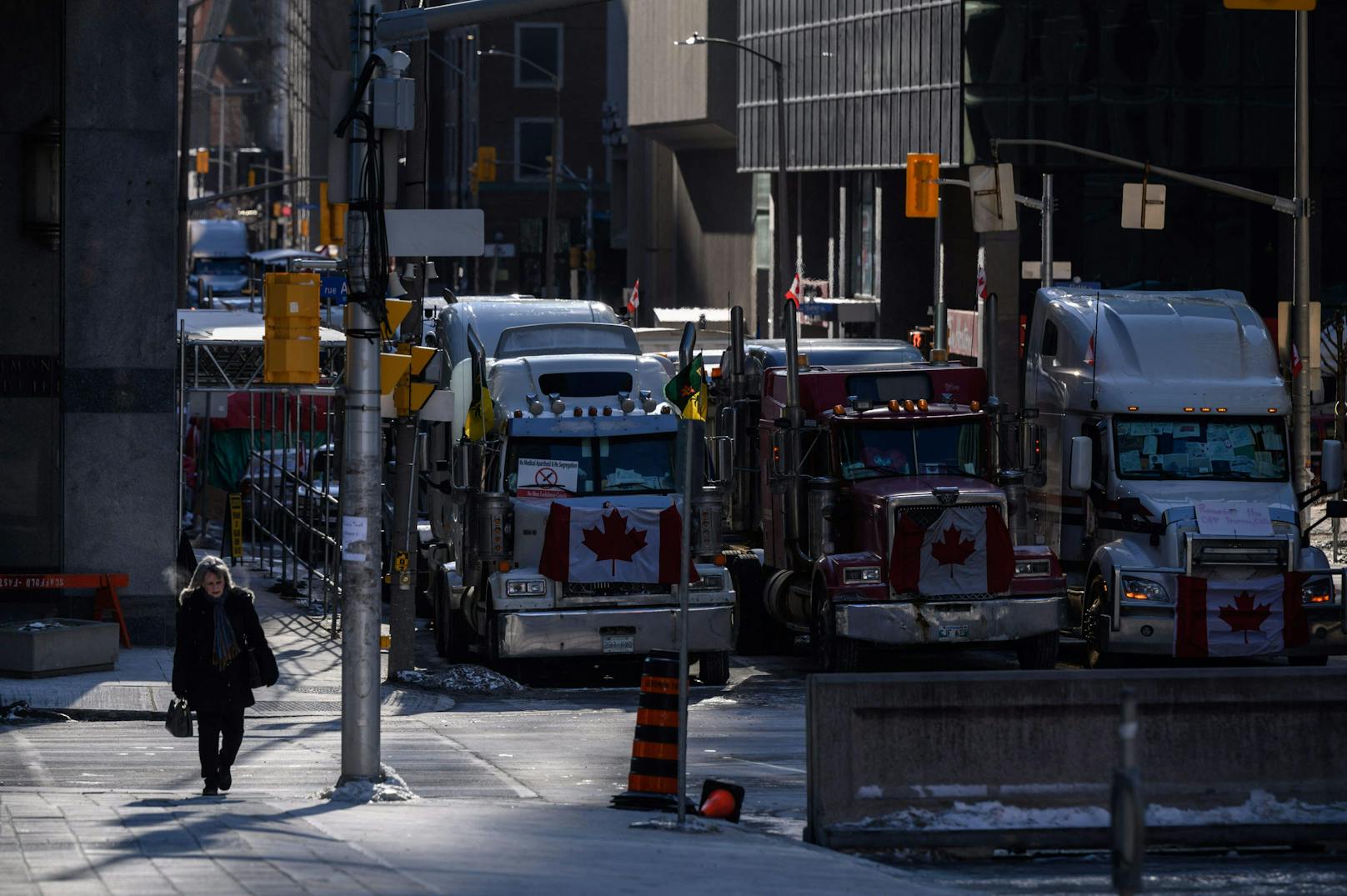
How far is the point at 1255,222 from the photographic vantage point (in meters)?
64.4

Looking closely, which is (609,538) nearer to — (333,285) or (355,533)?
(355,533)

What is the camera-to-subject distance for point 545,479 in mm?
22469

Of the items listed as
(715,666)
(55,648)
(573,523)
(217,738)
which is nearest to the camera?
(217,738)

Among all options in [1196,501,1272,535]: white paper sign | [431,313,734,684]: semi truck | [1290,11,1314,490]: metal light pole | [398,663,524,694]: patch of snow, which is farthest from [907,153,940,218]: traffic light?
[398,663,524,694]: patch of snow

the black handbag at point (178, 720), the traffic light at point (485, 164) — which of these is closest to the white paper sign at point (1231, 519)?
the black handbag at point (178, 720)

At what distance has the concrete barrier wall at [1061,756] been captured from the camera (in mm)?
12914

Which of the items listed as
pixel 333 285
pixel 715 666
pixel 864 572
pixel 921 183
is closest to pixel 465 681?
pixel 715 666

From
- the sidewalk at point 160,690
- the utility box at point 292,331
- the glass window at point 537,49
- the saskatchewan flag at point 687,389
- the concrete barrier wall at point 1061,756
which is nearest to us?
the concrete barrier wall at point 1061,756

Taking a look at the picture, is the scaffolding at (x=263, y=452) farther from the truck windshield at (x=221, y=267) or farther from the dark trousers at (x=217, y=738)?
the truck windshield at (x=221, y=267)

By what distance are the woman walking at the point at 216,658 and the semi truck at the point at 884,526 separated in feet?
27.3

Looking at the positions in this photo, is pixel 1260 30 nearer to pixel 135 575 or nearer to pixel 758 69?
pixel 758 69

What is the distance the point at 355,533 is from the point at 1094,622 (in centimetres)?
1020

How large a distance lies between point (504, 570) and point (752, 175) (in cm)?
6498

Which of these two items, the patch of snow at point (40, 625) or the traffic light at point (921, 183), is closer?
the patch of snow at point (40, 625)
